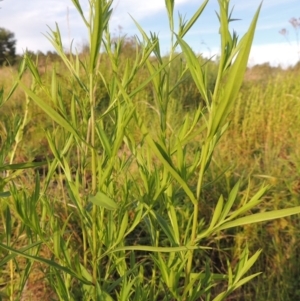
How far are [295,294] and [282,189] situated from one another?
68cm

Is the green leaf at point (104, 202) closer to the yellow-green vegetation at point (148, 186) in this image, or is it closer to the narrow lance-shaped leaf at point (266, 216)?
the yellow-green vegetation at point (148, 186)

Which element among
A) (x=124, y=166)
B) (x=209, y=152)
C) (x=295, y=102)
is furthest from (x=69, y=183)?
(x=295, y=102)

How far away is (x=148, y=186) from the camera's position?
2.27ft

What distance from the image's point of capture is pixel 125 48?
320 inches

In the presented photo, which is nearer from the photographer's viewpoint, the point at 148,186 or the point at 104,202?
the point at 104,202

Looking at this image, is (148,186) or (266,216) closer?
(266,216)

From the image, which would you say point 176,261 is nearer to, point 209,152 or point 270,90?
point 209,152

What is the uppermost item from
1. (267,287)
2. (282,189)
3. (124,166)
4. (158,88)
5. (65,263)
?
(158,88)

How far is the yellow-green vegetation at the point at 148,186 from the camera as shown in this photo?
0.61 meters

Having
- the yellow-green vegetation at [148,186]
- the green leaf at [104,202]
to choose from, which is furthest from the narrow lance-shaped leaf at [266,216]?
the green leaf at [104,202]

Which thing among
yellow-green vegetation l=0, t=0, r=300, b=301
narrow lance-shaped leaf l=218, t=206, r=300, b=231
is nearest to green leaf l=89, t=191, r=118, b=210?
yellow-green vegetation l=0, t=0, r=300, b=301

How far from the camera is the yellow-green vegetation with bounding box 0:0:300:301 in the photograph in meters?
0.61

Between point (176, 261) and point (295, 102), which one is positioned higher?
point (176, 261)

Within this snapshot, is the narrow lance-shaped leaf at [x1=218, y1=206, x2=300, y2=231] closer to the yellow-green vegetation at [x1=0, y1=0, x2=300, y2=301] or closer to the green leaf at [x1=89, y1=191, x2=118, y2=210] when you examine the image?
the yellow-green vegetation at [x1=0, y1=0, x2=300, y2=301]
